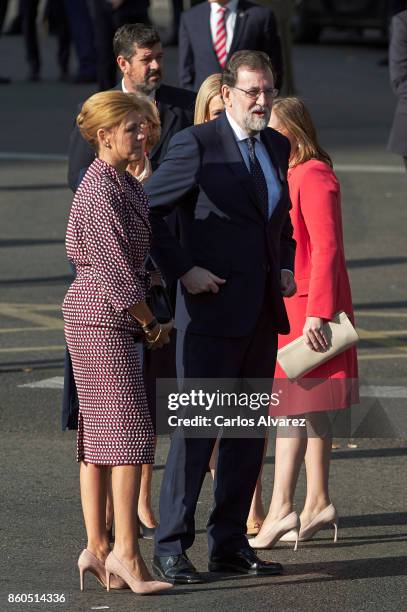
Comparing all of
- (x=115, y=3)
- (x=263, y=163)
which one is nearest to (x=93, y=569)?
(x=263, y=163)

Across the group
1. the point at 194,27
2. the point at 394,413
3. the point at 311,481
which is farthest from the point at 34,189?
the point at 311,481

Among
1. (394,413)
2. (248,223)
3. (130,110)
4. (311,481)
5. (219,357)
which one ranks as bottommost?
(394,413)

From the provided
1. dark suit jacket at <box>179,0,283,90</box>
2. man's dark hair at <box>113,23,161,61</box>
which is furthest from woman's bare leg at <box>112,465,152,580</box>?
dark suit jacket at <box>179,0,283,90</box>

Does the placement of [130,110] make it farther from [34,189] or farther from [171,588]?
[34,189]

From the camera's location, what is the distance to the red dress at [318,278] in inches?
253

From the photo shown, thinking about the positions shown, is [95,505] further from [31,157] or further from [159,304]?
[31,157]

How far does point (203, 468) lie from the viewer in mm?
6000

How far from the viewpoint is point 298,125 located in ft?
21.4

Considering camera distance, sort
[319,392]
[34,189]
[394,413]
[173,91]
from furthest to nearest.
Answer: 1. [34,189]
2. [394,413]
3. [173,91]
4. [319,392]

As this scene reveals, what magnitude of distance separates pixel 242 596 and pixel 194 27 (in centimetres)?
673

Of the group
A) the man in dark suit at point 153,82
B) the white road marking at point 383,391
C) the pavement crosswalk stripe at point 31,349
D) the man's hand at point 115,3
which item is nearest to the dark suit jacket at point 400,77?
the white road marking at point 383,391

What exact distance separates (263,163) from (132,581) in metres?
1.60

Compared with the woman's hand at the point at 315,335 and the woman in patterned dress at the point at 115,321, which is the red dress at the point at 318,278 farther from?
the woman in patterned dress at the point at 115,321

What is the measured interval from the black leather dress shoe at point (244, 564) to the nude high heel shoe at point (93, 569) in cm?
42
